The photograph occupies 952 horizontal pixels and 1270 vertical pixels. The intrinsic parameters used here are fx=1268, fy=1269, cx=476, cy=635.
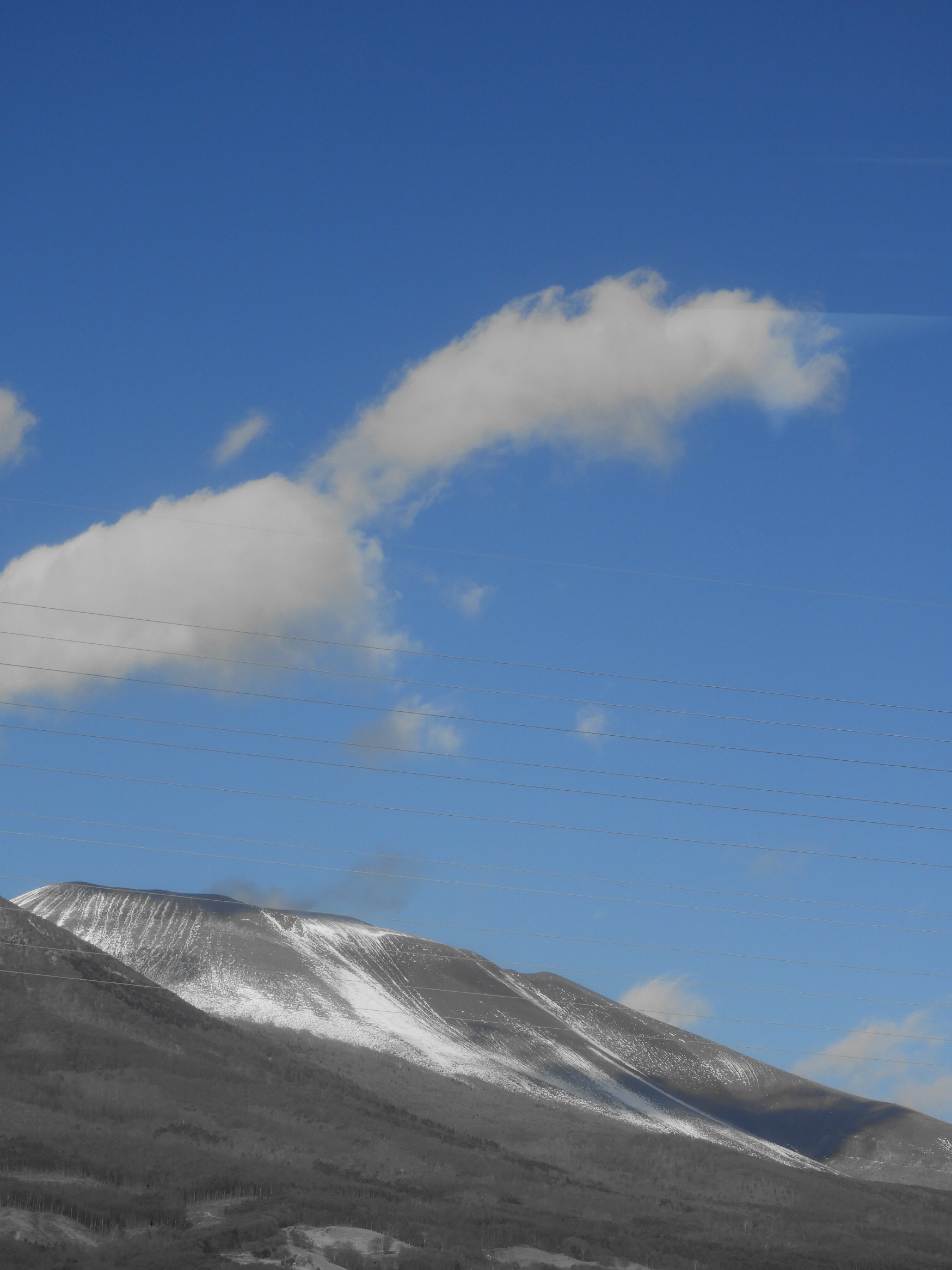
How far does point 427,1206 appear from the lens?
242ft

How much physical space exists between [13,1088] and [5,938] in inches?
1988

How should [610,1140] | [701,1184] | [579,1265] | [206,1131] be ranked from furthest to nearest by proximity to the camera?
[610,1140]
[701,1184]
[206,1131]
[579,1265]

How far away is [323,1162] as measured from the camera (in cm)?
10381

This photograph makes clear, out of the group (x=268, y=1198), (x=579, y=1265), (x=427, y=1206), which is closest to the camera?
(x=579, y=1265)

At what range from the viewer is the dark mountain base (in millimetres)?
63594

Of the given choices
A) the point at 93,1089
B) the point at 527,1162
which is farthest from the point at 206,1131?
the point at 527,1162

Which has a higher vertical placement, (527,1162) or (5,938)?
(5,938)

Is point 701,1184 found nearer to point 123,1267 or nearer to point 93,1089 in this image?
point 93,1089

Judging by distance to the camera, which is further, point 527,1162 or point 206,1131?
point 527,1162

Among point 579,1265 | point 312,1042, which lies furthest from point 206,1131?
point 312,1042

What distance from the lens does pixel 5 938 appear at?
161875 millimetres

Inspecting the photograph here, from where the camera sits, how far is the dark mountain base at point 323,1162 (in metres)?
63.6

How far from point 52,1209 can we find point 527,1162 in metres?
Result: 78.1

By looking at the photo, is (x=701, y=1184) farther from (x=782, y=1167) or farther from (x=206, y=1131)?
(x=206, y=1131)
